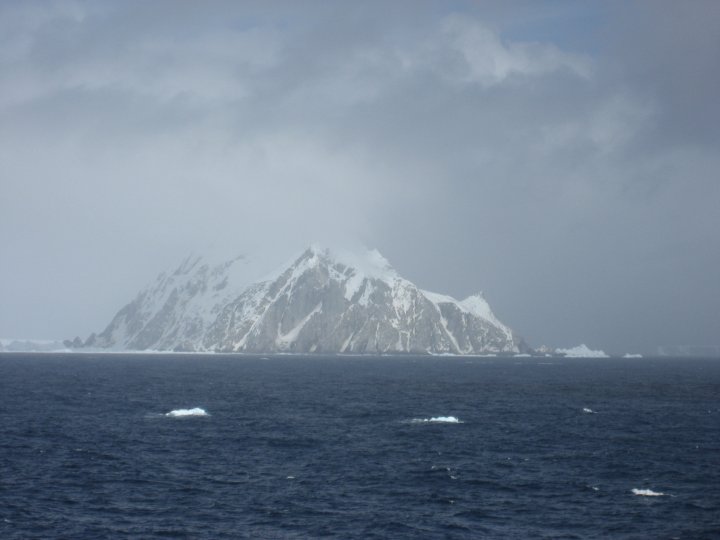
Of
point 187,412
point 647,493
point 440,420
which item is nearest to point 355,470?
point 647,493

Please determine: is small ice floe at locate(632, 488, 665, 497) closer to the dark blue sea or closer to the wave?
the dark blue sea

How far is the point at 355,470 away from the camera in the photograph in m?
85.1

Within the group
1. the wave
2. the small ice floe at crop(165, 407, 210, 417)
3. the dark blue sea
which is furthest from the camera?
the small ice floe at crop(165, 407, 210, 417)

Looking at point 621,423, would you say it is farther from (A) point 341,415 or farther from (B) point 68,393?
(B) point 68,393

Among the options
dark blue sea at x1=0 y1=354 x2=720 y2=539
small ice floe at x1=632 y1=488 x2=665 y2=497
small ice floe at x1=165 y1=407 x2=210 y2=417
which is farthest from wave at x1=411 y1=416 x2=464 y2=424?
small ice floe at x1=632 y1=488 x2=665 y2=497

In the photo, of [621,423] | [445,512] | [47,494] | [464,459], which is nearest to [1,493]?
[47,494]

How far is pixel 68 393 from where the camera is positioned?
6481 inches

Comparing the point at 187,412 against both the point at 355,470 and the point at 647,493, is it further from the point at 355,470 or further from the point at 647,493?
the point at 647,493

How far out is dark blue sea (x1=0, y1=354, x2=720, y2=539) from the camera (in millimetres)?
64438

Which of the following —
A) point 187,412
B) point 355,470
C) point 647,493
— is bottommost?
point 647,493

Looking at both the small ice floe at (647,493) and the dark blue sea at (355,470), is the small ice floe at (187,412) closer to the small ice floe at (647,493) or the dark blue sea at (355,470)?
the dark blue sea at (355,470)

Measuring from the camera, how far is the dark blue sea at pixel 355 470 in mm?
64438

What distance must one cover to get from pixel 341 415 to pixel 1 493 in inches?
2524

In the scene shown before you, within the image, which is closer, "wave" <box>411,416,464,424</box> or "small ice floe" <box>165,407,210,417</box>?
"wave" <box>411,416,464,424</box>
